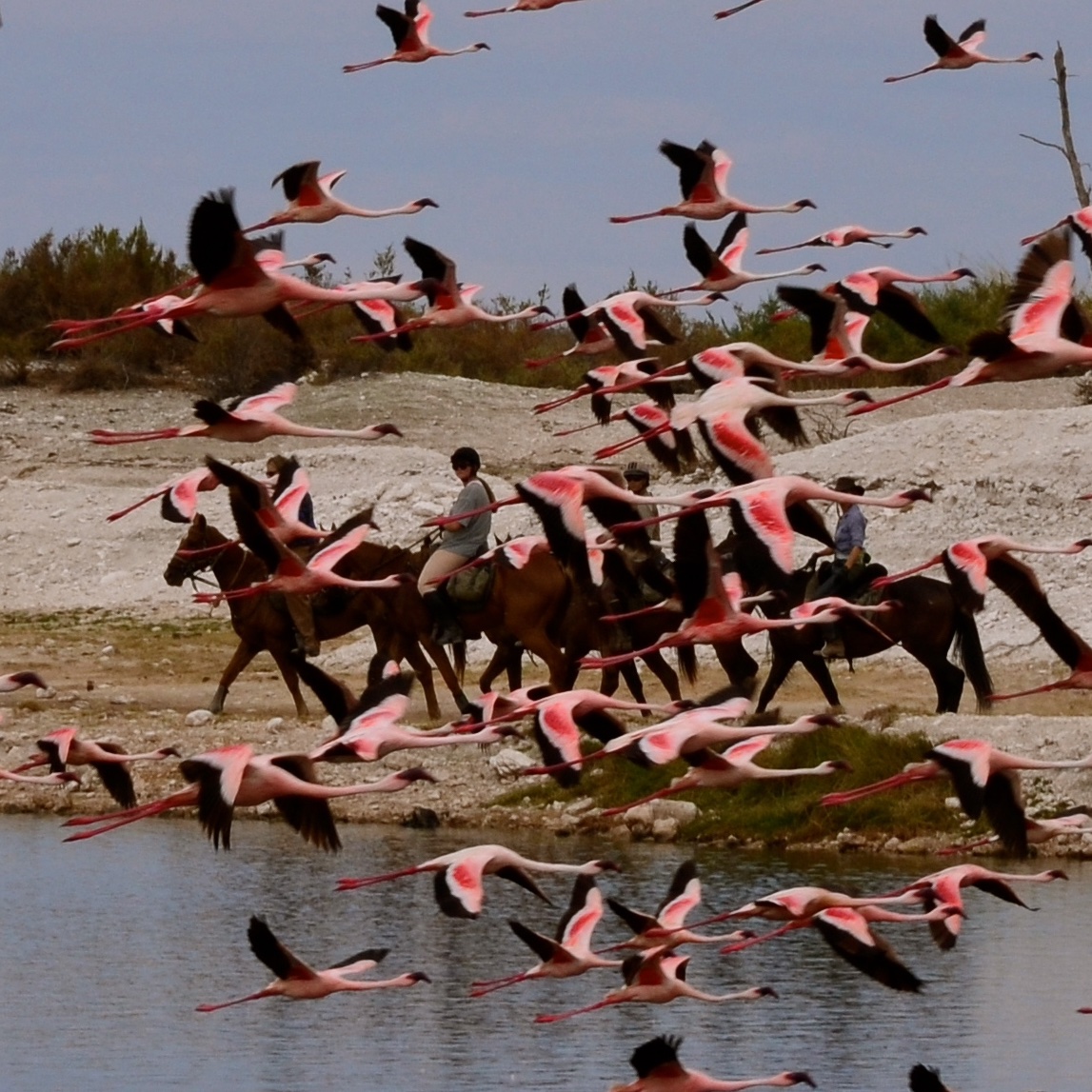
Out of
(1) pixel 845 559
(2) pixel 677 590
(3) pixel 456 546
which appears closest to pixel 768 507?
(2) pixel 677 590

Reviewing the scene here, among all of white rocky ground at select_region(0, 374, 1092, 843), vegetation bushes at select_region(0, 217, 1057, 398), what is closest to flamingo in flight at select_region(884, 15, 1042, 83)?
white rocky ground at select_region(0, 374, 1092, 843)

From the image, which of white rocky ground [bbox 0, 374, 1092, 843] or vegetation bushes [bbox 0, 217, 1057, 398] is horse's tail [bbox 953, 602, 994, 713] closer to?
white rocky ground [bbox 0, 374, 1092, 843]

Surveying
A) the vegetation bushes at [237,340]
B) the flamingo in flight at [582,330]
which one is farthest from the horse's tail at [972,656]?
the vegetation bushes at [237,340]

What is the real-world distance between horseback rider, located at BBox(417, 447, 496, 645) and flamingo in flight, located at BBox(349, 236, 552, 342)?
21.3 ft

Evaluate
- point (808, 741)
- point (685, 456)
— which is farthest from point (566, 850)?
point (685, 456)

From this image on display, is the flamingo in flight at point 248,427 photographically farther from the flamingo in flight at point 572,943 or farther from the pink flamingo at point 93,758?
the flamingo in flight at point 572,943

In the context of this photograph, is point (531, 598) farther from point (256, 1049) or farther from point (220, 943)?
point (256, 1049)

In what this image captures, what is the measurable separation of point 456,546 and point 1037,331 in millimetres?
9974

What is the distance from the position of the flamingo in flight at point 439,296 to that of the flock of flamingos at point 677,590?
0.01 meters

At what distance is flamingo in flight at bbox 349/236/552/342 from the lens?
11484 millimetres

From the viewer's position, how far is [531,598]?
66.5 feet

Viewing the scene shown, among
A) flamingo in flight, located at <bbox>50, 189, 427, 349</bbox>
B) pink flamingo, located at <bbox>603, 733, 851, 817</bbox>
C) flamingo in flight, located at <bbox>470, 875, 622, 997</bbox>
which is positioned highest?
flamingo in flight, located at <bbox>50, 189, 427, 349</bbox>

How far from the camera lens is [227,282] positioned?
10.4 meters

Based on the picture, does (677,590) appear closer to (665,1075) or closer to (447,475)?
(665,1075)
